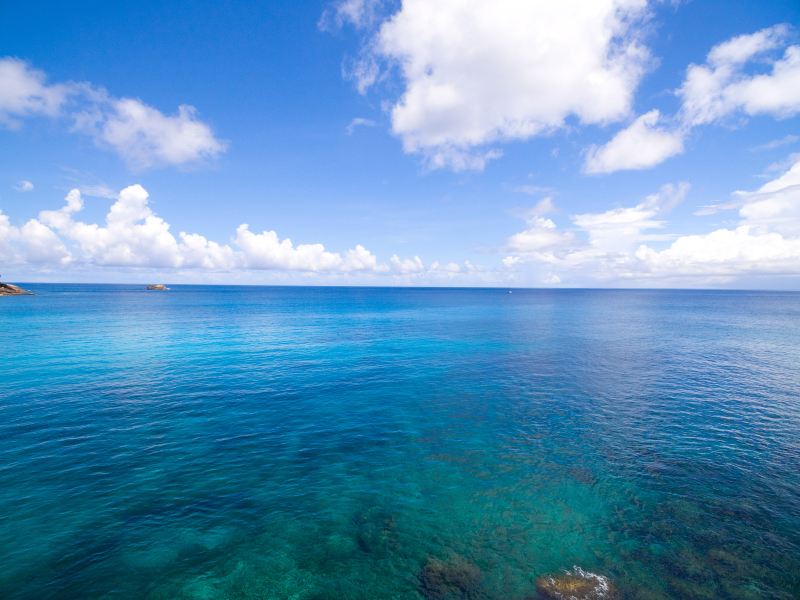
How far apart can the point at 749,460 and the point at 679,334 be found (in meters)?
76.3

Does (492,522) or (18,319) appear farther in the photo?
(18,319)

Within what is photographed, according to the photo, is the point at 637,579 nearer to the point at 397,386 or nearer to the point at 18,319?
the point at 397,386

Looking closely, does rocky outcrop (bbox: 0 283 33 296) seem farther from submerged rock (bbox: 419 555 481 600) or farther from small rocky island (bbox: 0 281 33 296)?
submerged rock (bbox: 419 555 481 600)

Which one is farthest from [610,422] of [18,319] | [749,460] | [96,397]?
[18,319]

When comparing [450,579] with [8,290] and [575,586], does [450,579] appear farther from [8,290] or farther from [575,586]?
[8,290]

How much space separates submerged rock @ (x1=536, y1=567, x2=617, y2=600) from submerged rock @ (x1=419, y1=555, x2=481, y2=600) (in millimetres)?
2943

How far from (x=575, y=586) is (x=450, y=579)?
5.64 m

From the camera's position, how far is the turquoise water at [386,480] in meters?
16.5

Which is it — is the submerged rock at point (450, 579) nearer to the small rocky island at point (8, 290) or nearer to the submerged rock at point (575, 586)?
the submerged rock at point (575, 586)

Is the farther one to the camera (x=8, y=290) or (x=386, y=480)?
(x=8, y=290)

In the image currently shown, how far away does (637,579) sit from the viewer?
1620 cm

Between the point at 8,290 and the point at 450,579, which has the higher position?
the point at 8,290

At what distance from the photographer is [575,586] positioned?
1594 centimetres

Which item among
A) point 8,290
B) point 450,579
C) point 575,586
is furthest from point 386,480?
point 8,290
